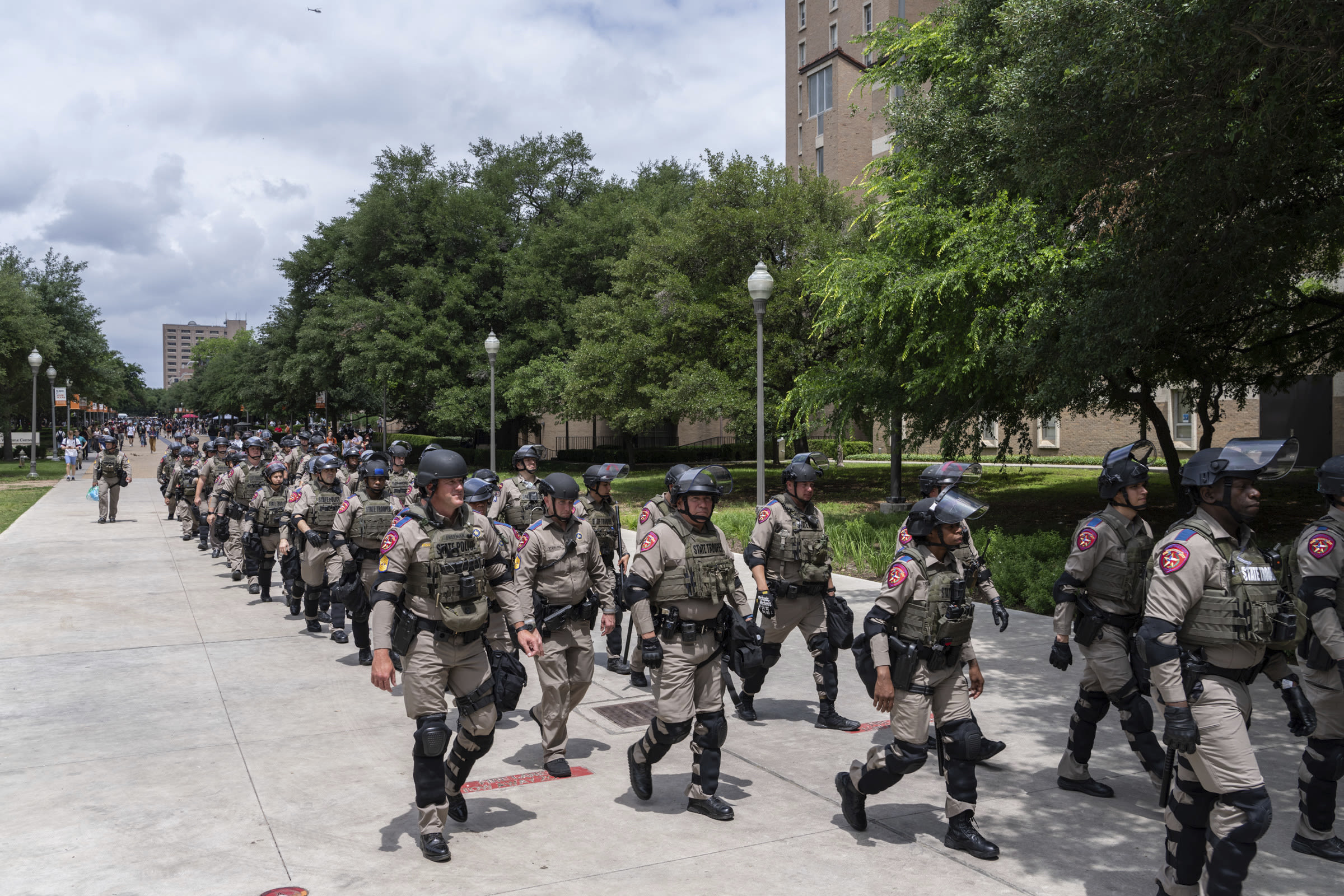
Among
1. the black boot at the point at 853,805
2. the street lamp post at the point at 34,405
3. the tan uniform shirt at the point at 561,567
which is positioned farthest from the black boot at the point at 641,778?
the street lamp post at the point at 34,405

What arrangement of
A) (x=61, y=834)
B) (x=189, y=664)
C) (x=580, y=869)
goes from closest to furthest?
(x=580, y=869), (x=61, y=834), (x=189, y=664)

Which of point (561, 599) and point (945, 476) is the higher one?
point (945, 476)

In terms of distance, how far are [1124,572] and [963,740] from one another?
1583mm

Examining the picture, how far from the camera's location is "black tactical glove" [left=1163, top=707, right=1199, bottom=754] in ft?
13.6

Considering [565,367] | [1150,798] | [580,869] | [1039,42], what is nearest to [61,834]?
[580,869]

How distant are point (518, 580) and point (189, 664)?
15.6ft

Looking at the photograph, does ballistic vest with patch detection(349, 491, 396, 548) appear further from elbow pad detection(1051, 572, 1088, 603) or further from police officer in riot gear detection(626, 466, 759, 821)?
elbow pad detection(1051, 572, 1088, 603)

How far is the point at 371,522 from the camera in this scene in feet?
30.9

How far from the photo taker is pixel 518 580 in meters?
6.75

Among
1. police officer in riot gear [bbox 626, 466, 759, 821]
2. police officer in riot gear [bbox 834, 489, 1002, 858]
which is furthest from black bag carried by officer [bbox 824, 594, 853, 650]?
police officer in riot gear [bbox 834, 489, 1002, 858]

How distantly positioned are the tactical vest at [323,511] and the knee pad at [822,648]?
6.04 m

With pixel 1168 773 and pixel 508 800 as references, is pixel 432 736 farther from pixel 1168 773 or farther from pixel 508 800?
pixel 1168 773

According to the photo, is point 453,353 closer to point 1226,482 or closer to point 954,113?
point 954,113

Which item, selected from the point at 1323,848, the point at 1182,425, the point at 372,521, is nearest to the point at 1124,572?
the point at 1323,848
